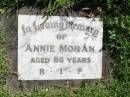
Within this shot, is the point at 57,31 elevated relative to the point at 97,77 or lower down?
elevated

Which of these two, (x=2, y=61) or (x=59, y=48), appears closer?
(x=2, y=61)

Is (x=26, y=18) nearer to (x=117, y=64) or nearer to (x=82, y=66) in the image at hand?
(x=82, y=66)

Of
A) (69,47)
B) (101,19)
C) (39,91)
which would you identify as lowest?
(39,91)

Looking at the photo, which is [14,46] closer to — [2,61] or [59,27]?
[2,61]

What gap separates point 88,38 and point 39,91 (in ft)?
2.57

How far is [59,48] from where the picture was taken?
4.76m

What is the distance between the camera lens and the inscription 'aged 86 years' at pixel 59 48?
4.68 m

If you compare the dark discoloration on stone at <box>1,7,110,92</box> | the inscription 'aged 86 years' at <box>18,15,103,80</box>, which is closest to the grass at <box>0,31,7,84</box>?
the dark discoloration on stone at <box>1,7,110,92</box>

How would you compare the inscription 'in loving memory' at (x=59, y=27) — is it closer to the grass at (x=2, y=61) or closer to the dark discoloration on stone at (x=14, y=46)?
the dark discoloration on stone at (x=14, y=46)

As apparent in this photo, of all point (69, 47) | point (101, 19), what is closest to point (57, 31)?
point (69, 47)

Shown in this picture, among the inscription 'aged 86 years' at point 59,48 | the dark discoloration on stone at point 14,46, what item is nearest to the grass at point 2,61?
the dark discoloration on stone at point 14,46

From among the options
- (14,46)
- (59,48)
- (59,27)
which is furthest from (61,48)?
(14,46)

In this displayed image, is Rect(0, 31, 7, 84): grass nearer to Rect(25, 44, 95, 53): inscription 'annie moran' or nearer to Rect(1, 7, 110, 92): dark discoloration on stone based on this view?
Rect(1, 7, 110, 92): dark discoloration on stone

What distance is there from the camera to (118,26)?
4812mm
